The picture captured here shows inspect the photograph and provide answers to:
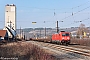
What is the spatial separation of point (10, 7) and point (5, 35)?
29768 mm

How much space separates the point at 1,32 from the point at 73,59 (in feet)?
257

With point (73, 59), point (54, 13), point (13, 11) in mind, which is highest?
point (13, 11)

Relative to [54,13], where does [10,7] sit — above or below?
above

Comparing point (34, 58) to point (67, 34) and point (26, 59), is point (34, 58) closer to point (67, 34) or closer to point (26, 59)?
point (26, 59)

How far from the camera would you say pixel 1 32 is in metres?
93.4

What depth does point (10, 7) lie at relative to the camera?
117 meters

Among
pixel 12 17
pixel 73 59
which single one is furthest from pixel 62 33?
pixel 12 17

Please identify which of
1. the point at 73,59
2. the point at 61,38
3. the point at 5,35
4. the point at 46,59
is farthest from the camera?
the point at 5,35

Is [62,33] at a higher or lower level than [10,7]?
lower

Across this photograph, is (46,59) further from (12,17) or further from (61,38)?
(12,17)

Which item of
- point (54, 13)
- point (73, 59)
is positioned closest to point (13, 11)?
point (54, 13)

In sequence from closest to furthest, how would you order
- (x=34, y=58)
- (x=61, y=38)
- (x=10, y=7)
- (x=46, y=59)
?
(x=46, y=59) < (x=34, y=58) < (x=61, y=38) < (x=10, y=7)

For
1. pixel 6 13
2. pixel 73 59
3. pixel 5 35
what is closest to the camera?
pixel 73 59

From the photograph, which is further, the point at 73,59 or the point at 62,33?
the point at 62,33
